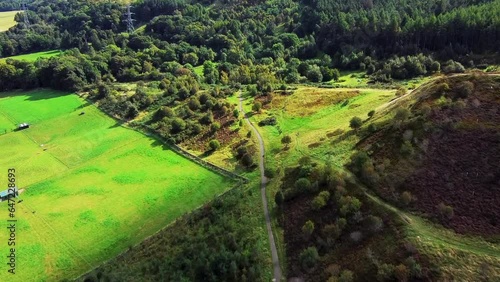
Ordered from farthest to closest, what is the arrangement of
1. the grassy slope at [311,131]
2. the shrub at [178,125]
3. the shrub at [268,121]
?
1. the shrub at [178,125]
2. the shrub at [268,121]
3. the grassy slope at [311,131]

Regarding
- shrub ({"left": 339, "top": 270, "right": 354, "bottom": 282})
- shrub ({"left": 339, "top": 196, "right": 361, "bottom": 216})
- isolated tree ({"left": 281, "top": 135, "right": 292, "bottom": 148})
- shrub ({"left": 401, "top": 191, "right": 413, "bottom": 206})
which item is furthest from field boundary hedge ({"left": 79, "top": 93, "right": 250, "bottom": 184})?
shrub ({"left": 339, "top": 270, "right": 354, "bottom": 282})

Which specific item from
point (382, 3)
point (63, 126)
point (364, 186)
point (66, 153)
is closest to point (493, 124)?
point (364, 186)

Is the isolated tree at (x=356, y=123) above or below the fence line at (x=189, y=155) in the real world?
above

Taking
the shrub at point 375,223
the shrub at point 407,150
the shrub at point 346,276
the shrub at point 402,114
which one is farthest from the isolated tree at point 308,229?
the shrub at point 402,114

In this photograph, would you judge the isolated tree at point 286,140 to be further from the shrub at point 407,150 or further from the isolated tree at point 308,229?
the isolated tree at point 308,229

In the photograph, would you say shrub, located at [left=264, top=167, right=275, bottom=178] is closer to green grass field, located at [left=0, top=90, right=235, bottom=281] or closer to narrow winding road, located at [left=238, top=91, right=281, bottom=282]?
narrow winding road, located at [left=238, top=91, right=281, bottom=282]

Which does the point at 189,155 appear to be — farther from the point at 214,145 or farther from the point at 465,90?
the point at 465,90

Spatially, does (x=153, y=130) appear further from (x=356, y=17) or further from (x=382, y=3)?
(x=382, y=3)
